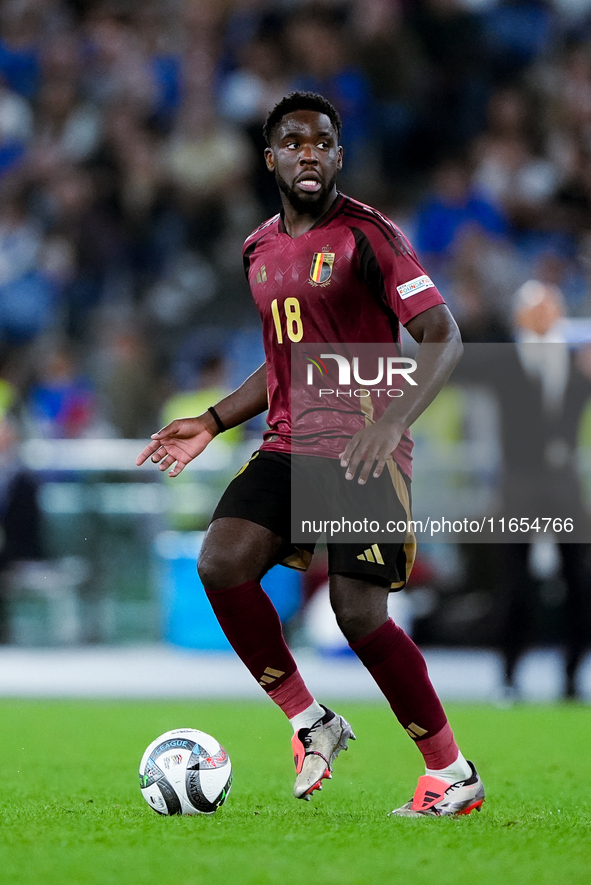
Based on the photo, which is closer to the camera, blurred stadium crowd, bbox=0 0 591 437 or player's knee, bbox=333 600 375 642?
player's knee, bbox=333 600 375 642

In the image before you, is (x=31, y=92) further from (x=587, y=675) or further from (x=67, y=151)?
(x=587, y=675)

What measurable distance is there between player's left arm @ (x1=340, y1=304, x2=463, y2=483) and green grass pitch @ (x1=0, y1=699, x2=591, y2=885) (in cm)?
105

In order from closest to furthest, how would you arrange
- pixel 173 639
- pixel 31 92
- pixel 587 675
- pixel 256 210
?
pixel 587 675 → pixel 173 639 → pixel 256 210 → pixel 31 92

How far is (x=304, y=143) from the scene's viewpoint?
4.12m

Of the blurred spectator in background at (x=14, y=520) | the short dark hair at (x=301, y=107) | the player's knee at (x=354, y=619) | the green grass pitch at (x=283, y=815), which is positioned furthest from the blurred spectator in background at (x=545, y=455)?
the player's knee at (x=354, y=619)

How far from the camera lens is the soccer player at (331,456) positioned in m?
3.88

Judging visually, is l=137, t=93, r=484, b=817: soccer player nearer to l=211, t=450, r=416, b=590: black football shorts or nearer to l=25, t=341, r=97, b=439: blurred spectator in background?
l=211, t=450, r=416, b=590: black football shorts

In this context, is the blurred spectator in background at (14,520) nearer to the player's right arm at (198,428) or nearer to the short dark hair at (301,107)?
the player's right arm at (198,428)

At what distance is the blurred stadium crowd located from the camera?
1216cm

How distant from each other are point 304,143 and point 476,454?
18.8 ft

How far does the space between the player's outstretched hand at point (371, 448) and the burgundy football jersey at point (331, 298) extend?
28 centimetres

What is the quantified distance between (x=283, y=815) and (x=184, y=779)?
326 mm

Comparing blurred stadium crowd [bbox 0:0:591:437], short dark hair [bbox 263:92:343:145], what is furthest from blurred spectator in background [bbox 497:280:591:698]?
short dark hair [bbox 263:92:343:145]

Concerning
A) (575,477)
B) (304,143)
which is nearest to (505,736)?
(575,477)
